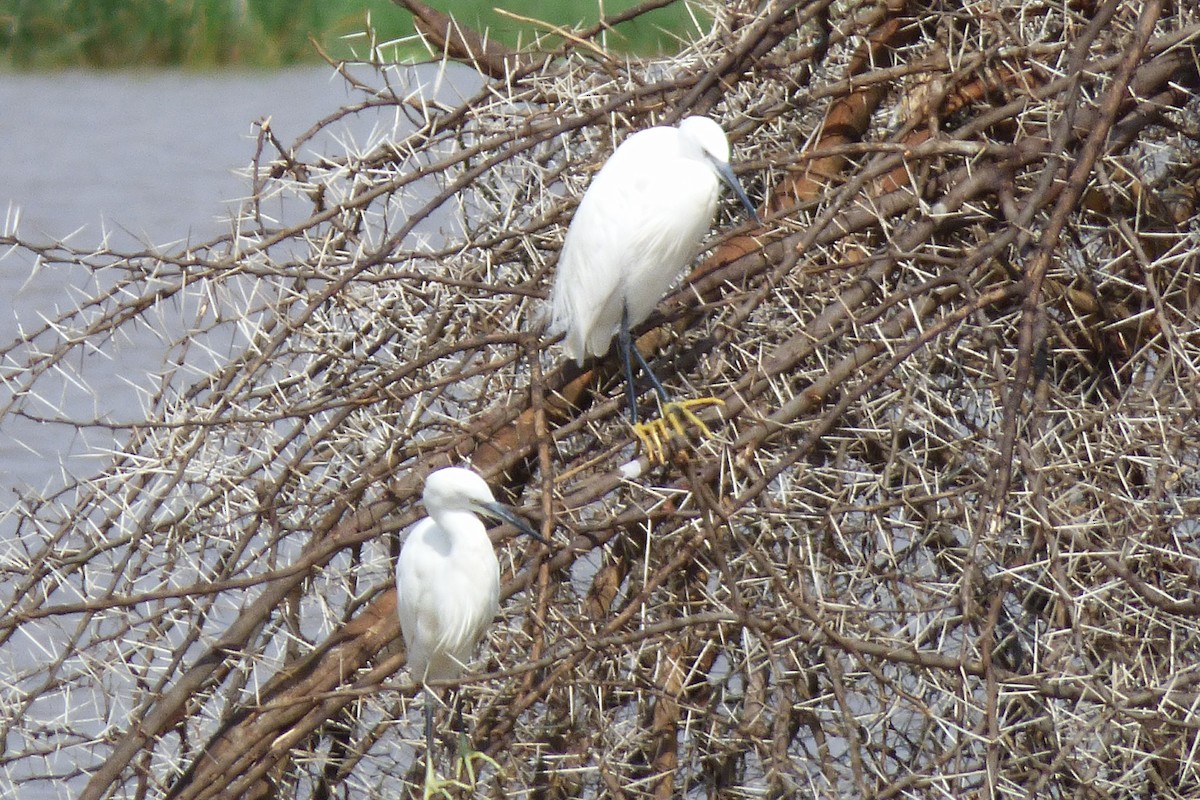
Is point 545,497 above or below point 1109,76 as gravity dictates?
below

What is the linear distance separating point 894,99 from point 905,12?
12cm

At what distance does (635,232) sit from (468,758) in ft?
2.32

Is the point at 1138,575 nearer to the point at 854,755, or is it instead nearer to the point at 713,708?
the point at 854,755

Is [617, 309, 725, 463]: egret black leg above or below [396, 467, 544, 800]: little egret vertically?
above

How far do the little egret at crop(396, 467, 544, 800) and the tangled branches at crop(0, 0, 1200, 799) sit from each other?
4cm

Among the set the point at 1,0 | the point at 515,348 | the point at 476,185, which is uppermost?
the point at 476,185

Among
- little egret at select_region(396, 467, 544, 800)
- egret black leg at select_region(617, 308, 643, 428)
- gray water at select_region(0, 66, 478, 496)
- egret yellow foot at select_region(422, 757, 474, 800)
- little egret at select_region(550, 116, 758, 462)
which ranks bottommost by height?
gray water at select_region(0, 66, 478, 496)

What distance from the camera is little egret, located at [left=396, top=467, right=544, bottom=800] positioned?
1.78 m

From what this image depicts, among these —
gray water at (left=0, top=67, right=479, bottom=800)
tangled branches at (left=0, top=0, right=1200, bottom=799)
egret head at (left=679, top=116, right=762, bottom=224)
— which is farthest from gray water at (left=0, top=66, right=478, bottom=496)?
egret head at (left=679, top=116, right=762, bottom=224)

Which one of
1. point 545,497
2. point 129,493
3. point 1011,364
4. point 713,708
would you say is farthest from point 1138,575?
point 129,493

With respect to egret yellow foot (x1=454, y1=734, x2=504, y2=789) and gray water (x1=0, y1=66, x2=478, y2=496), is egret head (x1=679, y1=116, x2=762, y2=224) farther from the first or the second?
gray water (x1=0, y1=66, x2=478, y2=496)

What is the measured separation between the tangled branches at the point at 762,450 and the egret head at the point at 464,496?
63 millimetres

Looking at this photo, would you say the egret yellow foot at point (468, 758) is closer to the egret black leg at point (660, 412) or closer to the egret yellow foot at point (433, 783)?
the egret yellow foot at point (433, 783)

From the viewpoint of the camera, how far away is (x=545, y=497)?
63.8 inches
